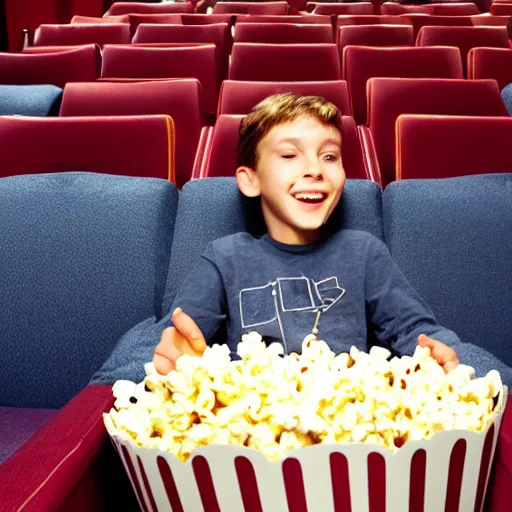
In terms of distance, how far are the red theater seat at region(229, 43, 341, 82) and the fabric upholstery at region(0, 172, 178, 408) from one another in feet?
2.95

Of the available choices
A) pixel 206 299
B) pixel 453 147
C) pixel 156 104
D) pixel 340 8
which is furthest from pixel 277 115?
pixel 340 8

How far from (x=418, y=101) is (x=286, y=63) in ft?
1.61

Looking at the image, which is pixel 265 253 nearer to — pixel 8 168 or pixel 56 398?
pixel 56 398

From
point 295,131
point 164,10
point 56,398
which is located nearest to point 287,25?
point 164,10

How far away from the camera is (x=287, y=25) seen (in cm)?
203

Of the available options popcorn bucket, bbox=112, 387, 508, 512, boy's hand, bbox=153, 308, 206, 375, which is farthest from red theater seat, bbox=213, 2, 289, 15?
popcorn bucket, bbox=112, 387, 508, 512

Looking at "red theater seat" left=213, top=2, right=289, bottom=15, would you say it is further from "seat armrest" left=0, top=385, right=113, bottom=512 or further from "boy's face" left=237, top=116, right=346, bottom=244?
"seat armrest" left=0, top=385, right=113, bottom=512

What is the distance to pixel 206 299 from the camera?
611 millimetres

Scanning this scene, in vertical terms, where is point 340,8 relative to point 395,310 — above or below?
above

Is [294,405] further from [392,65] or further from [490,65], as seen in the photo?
[490,65]

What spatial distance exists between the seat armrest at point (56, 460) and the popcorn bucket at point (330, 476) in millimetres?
59

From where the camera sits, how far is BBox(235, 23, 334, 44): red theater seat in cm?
201

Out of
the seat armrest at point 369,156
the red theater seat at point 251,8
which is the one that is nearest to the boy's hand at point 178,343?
the seat armrest at point 369,156

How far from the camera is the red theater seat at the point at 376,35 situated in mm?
2027
